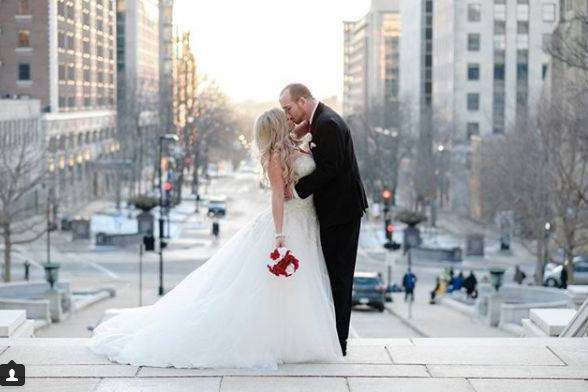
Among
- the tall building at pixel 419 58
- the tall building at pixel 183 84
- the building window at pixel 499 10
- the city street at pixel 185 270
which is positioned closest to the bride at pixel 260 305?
the city street at pixel 185 270

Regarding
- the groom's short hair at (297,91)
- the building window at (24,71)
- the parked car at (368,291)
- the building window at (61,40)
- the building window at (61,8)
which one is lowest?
the parked car at (368,291)

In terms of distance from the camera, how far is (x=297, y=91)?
31.6 feet

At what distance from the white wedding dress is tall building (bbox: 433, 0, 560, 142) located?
236ft

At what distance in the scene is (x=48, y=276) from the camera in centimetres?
3244

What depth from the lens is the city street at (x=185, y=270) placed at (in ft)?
99.0

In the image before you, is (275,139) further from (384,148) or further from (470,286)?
(384,148)

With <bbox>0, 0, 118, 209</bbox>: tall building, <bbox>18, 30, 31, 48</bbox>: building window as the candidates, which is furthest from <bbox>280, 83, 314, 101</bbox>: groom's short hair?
<bbox>18, 30, 31, 48</bbox>: building window

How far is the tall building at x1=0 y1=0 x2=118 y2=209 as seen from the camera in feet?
130

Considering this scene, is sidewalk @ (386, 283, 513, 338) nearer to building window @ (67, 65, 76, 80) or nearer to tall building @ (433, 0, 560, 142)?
building window @ (67, 65, 76, 80)

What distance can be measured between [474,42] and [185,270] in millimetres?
42425

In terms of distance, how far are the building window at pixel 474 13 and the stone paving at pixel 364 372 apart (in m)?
73.7

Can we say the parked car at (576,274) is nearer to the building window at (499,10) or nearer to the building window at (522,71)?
the building window at (499,10)

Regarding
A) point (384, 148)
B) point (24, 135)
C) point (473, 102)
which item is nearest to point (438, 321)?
point (24, 135)

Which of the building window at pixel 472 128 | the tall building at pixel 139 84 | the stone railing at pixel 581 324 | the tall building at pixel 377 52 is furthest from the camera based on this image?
the tall building at pixel 377 52
